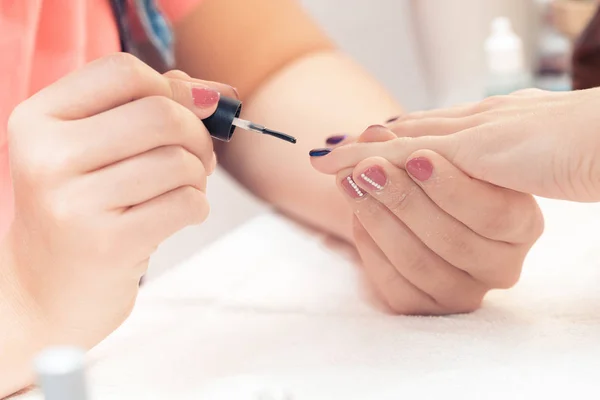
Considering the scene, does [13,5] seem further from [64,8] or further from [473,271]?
[473,271]

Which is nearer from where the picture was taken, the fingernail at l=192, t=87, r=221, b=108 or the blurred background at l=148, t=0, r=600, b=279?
the fingernail at l=192, t=87, r=221, b=108

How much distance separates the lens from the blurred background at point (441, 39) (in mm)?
754

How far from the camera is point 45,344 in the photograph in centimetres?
34

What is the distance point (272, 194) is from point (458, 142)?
0.71 ft

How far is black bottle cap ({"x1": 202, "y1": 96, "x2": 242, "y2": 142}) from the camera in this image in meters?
0.33

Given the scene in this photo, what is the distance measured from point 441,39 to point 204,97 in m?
0.51

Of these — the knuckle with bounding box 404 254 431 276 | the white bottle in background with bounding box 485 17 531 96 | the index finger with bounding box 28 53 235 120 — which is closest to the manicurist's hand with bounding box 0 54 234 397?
the index finger with bounding box 28 53 235 120

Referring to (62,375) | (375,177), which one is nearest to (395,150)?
(375,177)

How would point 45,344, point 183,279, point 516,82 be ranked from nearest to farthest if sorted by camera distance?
point 45,344, point 183,279, point 516,82

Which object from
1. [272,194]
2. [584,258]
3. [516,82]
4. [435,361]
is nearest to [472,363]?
[435,361]

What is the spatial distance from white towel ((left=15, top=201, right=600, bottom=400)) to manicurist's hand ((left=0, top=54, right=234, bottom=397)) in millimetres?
41

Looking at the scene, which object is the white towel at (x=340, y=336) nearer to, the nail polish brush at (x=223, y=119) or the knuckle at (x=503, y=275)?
the knuckle at (x=503, y=275)

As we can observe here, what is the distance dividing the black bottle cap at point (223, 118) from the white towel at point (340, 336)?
0.37 feet

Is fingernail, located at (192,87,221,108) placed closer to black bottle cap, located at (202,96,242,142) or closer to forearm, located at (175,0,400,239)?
black bottle cap, located at (202,96,242,142)
